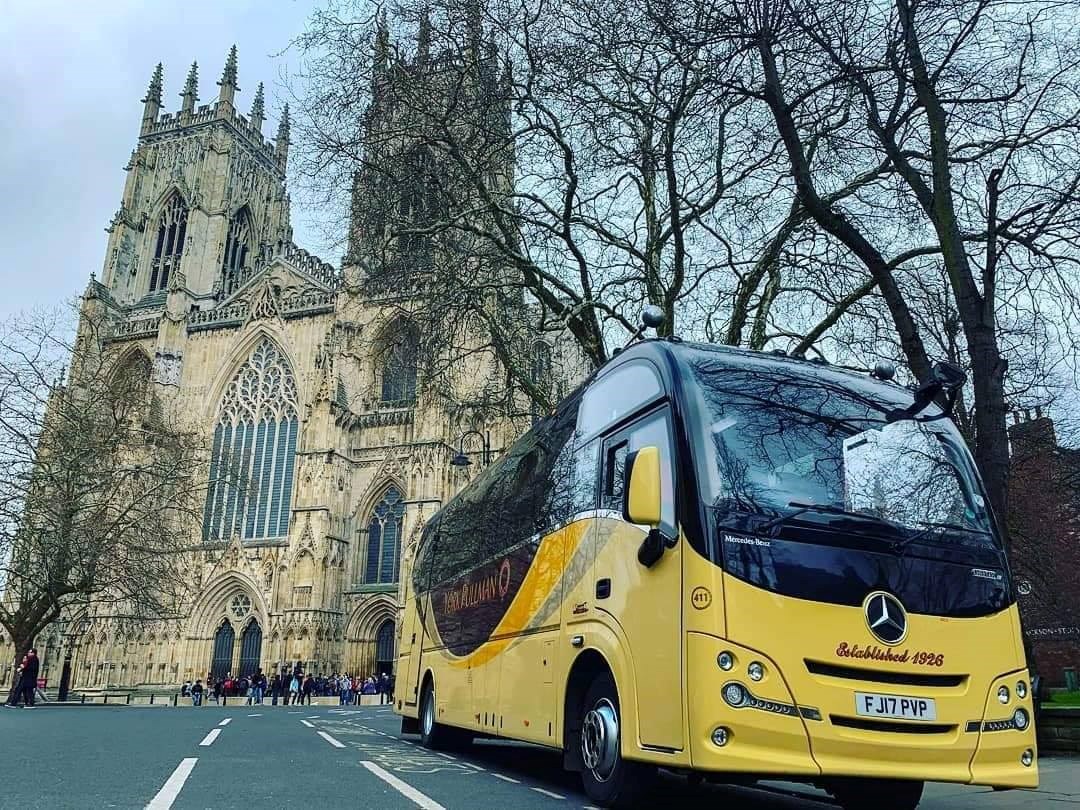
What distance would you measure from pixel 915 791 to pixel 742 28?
699 cm

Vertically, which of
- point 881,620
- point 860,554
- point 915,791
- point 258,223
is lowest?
point 915,791

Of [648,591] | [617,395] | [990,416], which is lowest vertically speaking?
[648,591]

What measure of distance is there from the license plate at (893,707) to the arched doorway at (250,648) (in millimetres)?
36158

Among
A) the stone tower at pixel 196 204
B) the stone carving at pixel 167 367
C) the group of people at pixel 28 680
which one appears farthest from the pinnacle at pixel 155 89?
the group of people at pixel 28 680

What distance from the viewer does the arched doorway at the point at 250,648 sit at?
124 feet

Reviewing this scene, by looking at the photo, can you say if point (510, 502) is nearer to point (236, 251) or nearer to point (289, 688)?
point (289, 688)

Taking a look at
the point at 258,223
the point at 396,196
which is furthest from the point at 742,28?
the point at 258,223

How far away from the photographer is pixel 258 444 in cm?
4134

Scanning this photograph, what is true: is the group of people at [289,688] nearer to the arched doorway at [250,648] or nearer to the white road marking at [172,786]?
the arched doorway at [250,648]

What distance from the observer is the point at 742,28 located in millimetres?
9031

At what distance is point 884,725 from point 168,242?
52.2m

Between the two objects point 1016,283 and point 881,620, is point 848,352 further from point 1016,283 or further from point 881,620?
point 881,620

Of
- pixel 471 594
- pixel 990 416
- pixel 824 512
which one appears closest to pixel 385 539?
pixel 471 594

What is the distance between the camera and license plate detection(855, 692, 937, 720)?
16.4 ft
